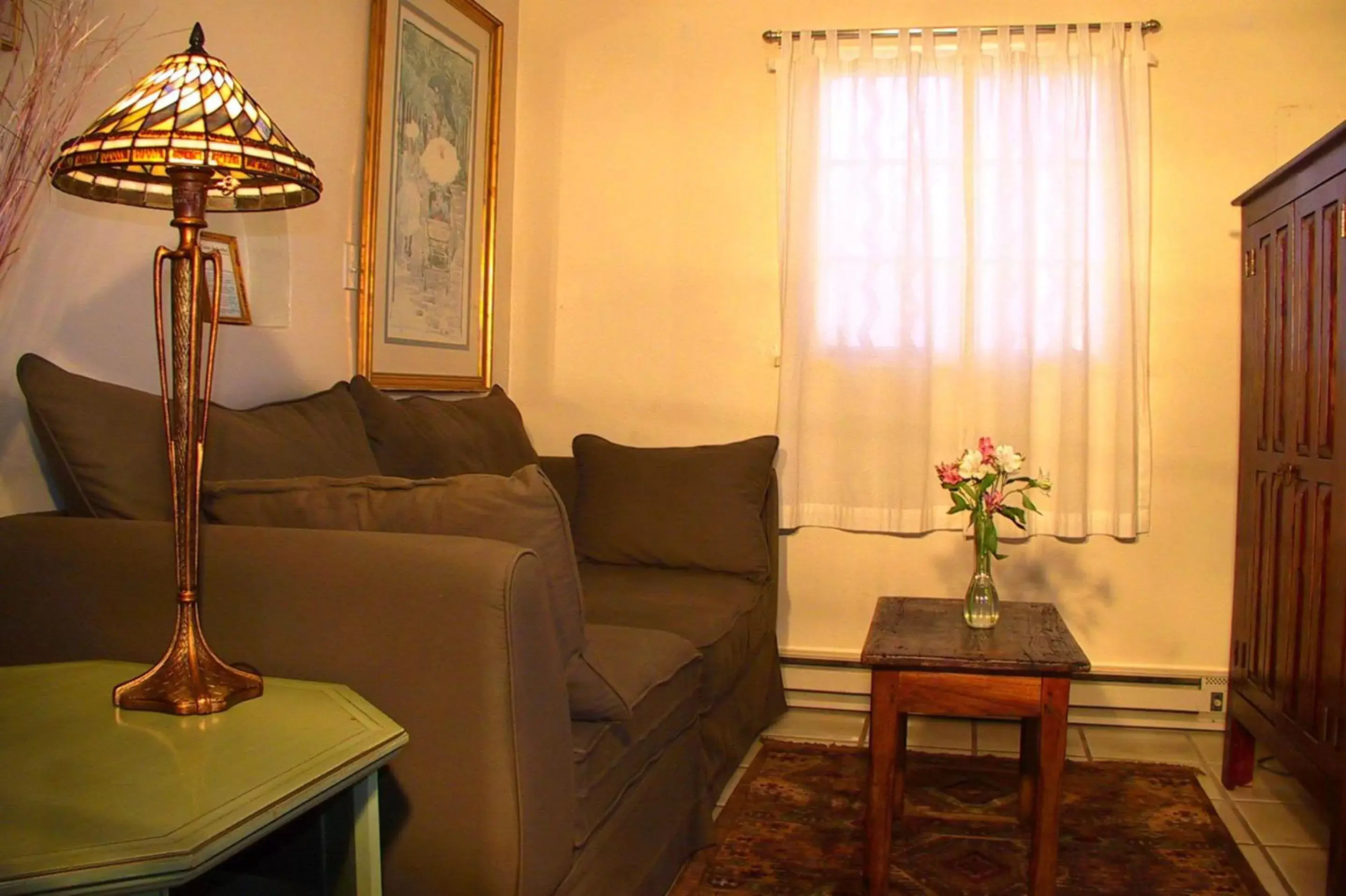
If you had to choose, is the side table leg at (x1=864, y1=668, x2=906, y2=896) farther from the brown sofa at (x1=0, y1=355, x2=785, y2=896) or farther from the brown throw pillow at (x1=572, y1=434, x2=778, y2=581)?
the brown throw pillow at (x1=572, y1=434, x2=778, y2=581)

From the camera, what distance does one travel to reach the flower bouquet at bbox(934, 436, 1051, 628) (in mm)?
2553

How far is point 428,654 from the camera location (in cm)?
153

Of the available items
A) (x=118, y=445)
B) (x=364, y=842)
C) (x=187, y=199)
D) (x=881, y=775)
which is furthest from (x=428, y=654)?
(x=881, y=775)

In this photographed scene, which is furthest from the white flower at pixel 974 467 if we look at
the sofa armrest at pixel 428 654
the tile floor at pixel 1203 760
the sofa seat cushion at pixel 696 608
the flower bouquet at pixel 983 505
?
the sofa armrest at pixel 428 654

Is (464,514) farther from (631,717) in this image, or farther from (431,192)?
(431,192)

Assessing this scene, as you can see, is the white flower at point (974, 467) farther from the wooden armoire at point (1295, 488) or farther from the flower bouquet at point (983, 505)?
the wooden armoire at point (1295, 488)

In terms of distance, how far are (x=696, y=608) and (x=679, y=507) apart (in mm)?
565

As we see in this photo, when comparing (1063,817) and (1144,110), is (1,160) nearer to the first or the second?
(1063,817)

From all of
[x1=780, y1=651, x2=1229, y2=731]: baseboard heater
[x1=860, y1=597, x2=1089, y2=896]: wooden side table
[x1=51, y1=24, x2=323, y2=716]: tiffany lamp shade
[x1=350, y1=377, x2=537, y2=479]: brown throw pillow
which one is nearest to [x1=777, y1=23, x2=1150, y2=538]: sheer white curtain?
[x1=780, y1=651, x2=1229, y2=731]: baseboard heater

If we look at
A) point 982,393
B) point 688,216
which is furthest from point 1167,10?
point 688,216

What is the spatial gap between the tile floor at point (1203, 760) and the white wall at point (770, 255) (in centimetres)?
24

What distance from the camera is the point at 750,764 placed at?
3.15 m

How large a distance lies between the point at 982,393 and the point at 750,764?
1.31m

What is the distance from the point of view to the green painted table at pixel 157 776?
104cm
